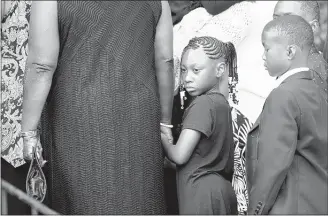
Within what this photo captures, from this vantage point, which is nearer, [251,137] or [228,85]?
[251,137]

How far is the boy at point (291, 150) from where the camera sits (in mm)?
3289

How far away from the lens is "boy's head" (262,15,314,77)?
3512 mm

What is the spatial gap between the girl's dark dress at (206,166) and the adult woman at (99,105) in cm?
31

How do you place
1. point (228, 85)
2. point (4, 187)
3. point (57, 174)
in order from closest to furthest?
point (4, 187) < point (57, 174) < point (228, 85)

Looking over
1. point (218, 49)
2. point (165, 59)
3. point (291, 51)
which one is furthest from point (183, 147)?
point (291, 51)

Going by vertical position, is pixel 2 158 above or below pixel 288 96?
below

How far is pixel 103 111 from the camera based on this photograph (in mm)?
3418

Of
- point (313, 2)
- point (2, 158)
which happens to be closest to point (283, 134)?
point (313, 2)

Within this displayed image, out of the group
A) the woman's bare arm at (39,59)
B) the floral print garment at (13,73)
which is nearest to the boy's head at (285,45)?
the woman's bare arm at (39,59)

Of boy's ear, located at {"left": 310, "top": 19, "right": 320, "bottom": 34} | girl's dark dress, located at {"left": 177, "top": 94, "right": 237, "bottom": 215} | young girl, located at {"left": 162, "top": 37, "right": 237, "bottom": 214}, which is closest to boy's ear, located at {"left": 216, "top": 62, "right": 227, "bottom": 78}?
young girl, located at {"left": 162, "top": 37, "right": 237, "bottom": 214}

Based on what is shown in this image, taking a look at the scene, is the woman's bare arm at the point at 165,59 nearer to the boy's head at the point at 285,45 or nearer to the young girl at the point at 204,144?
the young girl at the point at 204,144

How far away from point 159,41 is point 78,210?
86cm

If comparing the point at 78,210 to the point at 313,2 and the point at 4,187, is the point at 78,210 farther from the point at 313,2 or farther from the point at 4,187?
the point at 313,2

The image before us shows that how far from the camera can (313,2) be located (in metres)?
4.30
